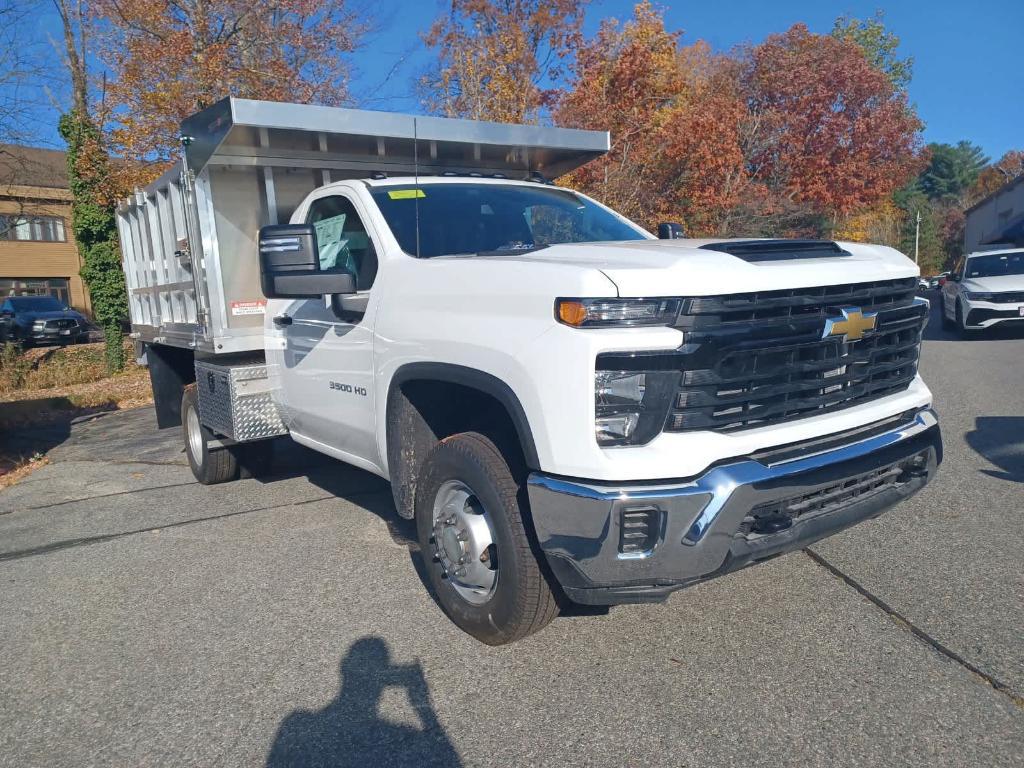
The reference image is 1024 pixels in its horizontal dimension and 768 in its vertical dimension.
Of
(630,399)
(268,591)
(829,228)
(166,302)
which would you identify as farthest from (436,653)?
(829,228)

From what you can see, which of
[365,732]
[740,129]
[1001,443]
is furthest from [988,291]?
[365,732]

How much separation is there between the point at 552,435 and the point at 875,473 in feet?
4.53

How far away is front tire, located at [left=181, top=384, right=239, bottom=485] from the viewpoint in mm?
6168

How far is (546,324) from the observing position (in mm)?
2748

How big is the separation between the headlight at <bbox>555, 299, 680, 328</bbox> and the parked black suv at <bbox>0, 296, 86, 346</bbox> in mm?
25107

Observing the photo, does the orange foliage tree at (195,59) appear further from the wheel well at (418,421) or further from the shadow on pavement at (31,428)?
the wheel well at (418,421)

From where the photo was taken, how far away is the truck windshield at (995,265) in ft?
47.9

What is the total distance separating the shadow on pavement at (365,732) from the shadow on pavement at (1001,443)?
173 inches

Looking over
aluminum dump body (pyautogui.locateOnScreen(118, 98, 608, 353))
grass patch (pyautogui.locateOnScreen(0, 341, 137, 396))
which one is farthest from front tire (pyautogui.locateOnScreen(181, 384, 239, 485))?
grass patch (pyautogui.locateOnScreen(0, 341, 137, 396))

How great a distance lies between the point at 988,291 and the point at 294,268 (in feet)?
45.9

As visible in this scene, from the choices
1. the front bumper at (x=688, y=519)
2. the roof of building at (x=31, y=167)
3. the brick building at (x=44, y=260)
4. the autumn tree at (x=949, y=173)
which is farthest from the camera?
the autumn tree at (x=949, y=173)

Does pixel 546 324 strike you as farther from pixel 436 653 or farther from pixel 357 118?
pixel 357 118

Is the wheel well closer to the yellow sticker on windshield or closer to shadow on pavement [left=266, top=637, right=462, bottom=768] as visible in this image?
shadow on pavement [left=266, top=637, right=462, bottom=768]

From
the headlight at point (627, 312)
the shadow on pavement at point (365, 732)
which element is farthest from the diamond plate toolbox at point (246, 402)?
the headlight at point (627, 312)
